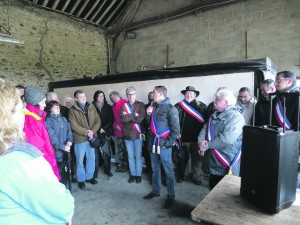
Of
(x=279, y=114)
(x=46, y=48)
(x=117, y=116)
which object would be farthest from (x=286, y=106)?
(x=46, y=48)

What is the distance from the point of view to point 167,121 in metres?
2.81

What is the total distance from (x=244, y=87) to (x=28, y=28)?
6925mm

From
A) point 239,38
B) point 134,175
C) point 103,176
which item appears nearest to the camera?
point 134,175

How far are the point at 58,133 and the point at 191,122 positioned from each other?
80.8 inches

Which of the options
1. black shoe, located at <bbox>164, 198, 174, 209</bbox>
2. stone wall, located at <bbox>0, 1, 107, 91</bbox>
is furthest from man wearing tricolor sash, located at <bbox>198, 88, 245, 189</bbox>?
stone wall, located at <bbox>0, 1, 107, 91</bbox>

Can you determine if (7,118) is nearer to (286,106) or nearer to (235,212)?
(235,212)

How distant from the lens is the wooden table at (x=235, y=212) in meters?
0.98

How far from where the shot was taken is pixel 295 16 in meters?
5.38

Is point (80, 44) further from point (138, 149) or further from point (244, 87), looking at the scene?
point (244, 87)

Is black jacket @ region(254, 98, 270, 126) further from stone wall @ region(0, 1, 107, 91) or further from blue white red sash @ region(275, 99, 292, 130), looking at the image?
stone wall @ region(0, 1, 107, 91)

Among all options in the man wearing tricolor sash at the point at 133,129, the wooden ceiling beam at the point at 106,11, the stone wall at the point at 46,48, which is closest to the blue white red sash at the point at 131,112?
the man wearing tricolor sash at the point at 133,129

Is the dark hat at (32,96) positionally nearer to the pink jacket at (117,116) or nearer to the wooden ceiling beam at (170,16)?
the pink jacket at (117,116)

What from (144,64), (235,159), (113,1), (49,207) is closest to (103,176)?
(235,159)

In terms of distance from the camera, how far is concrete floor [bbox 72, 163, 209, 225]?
8.28 ft
